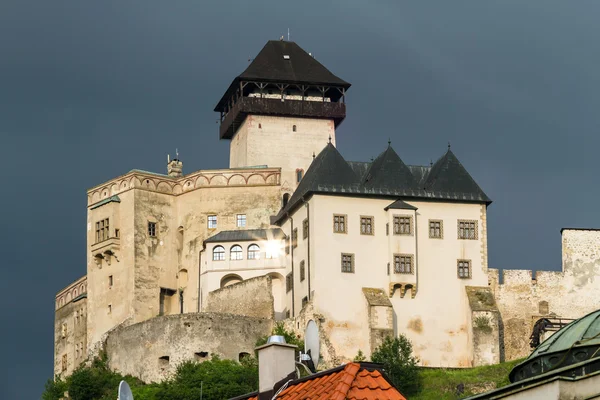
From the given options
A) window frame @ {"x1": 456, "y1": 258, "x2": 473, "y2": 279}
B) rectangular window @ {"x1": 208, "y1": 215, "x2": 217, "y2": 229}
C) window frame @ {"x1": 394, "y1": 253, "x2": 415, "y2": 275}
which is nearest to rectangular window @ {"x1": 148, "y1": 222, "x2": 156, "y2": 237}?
rectangular window @ {"x1": 208, "y1": 215, "x2": 217, "y2": 229}

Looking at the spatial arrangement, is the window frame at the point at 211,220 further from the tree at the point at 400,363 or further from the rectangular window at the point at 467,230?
the tree at the point at 400,363

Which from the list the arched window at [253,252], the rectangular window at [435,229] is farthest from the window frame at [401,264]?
the arched window at [253,252]

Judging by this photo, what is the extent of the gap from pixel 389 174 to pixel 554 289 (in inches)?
361

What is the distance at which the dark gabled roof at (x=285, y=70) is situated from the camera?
268 feet

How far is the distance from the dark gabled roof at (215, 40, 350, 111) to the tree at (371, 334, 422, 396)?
19.0 m

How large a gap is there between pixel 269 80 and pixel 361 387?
58.2 metres

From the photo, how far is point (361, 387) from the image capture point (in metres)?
24.1

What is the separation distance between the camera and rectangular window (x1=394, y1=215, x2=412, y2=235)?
70812 millimetres

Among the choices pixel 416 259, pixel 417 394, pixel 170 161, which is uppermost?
pixel 170 161

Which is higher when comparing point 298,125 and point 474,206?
point 298,125

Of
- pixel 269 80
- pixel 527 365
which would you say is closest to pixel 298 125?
pixel 269 80

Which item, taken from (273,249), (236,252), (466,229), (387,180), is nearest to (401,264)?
(466,229)

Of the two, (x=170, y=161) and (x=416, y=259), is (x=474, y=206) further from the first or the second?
(x=170, y=161)

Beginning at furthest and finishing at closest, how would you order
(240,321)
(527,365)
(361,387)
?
(240,321)
(527,365)
(361,387)
